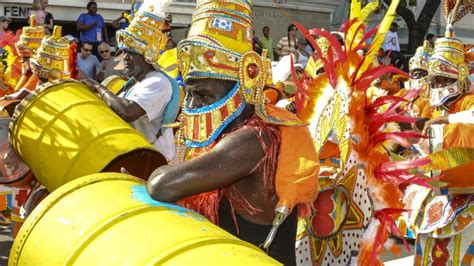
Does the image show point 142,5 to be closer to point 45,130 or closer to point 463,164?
point 45,130

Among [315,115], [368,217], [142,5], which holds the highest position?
[142,5]

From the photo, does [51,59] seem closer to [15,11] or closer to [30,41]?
[30,41]

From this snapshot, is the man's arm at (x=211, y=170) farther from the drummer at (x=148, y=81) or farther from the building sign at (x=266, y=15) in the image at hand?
the building sign at (x=266, y=15)

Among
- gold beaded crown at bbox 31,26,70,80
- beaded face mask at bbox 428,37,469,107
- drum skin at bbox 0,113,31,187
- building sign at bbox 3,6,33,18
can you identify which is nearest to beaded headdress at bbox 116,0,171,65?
gold beaded crown at bbox 31,26,70,80

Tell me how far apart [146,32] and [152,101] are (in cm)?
44

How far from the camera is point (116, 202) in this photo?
7.55 feet

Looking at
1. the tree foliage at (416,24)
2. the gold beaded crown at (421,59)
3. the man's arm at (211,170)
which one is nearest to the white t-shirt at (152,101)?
the man's arm at (211,170)

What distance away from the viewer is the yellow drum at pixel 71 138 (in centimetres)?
379

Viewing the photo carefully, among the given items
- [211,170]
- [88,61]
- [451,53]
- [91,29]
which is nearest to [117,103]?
[211,170]

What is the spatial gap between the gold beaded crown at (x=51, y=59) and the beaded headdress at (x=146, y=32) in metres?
0.50

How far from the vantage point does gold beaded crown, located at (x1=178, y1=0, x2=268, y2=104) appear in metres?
2.71

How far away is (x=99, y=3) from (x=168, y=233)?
11244 mm

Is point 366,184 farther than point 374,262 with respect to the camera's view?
Yes

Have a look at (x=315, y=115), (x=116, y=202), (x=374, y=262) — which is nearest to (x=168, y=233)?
(x=116, y=202)
